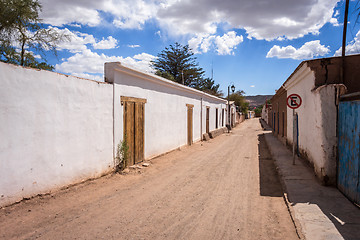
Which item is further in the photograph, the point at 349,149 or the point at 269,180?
the point at 269,180

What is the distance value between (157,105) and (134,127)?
2.11m

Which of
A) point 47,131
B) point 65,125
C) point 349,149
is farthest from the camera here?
point 65,125

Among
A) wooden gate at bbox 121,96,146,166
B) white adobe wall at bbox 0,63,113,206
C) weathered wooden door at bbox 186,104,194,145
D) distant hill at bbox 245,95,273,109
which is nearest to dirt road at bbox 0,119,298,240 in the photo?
white adobe wall at bbox 0,63,113,206

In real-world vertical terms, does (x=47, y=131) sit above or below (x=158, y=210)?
above

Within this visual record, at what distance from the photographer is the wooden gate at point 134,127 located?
7.43m

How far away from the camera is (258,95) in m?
124

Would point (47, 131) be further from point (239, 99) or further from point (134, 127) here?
point (239, 99)

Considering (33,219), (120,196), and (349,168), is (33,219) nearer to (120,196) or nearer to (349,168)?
(120,196)

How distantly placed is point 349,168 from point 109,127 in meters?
5.71

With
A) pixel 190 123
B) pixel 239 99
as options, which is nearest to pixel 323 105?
pixel 190 123

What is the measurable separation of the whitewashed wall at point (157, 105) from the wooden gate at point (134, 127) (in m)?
0.22

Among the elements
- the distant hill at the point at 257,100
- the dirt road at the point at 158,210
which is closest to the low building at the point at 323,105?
the dirt road at the point at 158,210

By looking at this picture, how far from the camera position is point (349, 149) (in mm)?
4512

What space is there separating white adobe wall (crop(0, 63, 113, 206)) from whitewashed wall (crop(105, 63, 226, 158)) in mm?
714
